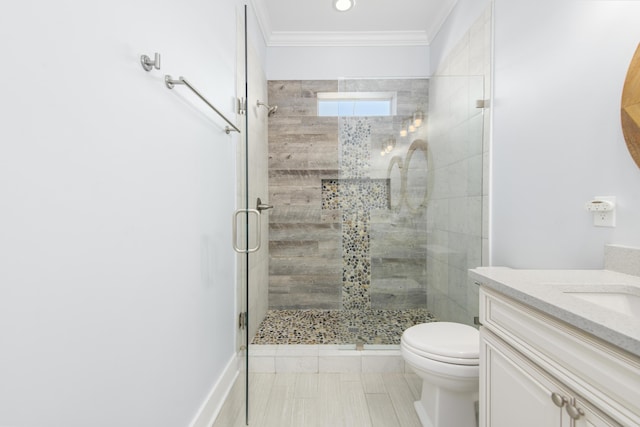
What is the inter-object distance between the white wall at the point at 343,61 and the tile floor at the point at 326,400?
101 inches

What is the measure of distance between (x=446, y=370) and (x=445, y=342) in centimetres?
14

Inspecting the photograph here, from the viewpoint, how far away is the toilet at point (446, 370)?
1.29 meters

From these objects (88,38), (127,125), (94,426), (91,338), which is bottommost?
(94,426)

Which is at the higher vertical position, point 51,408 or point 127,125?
point 127,125

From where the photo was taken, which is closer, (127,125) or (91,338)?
(91,338)

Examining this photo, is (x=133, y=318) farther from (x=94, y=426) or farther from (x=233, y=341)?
(x=233, y=341)

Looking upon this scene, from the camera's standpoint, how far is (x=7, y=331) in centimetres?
55

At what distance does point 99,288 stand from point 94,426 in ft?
1.12

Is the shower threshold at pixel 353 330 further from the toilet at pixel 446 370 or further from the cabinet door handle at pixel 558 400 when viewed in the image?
the cabinet door handle at pixel 558 400

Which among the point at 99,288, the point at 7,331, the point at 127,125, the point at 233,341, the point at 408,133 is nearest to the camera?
the point at 7,331

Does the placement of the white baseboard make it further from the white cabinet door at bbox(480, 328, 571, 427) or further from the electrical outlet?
the electrical outlet

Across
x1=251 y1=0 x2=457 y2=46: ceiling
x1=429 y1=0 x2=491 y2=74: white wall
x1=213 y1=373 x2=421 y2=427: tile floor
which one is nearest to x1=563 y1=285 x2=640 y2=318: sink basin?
x1=213 y1=373 x2=421 y2=427: tile floor

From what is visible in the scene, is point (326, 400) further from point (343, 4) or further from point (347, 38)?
point (347, 38)

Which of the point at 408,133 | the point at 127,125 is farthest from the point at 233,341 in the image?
the point at 408,133
